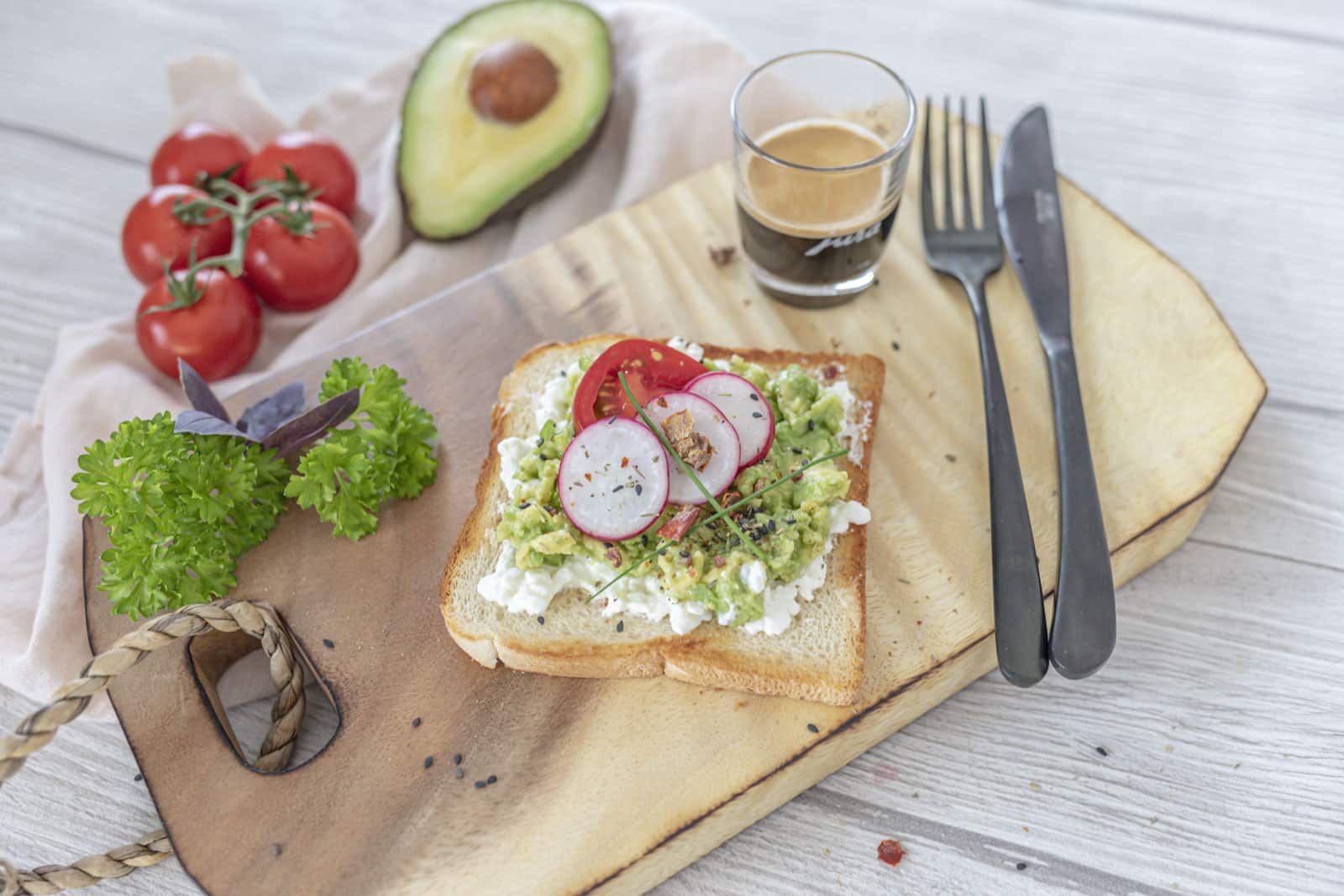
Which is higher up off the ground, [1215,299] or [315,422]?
[315,422]

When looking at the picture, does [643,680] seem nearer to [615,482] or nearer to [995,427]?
[615,482]

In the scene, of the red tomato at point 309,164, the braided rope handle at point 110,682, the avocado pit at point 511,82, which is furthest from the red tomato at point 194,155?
the braided rope handle at point 110,682

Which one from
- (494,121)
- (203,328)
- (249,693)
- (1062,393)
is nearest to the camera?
(249,693)

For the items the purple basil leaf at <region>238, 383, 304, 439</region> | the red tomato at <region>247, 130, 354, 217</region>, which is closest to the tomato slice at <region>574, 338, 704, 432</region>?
the purple basil leaf at <region>238, 383, 304, 439</region>

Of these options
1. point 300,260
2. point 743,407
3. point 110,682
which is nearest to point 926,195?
point 743,407

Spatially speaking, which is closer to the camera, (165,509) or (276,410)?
(165,509)
